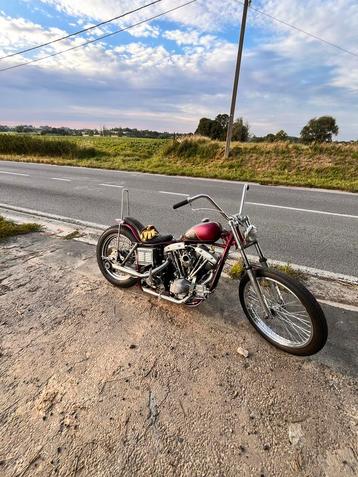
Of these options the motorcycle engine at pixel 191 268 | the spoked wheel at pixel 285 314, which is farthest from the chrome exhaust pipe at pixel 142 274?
the spoked wheel at pixel 285 314

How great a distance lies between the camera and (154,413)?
6.08 ft

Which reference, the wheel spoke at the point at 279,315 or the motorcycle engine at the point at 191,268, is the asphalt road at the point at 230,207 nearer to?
the wheel spoke at the point at 279,315

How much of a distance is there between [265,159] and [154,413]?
546 inches

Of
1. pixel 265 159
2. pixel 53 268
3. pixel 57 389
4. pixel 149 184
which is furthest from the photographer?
pixel 265 159

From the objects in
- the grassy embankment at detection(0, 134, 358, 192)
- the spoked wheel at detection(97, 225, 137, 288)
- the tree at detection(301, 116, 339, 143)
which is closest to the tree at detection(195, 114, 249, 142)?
the tree at detection(301, 116, 339, 143)

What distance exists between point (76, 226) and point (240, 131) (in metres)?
31.4

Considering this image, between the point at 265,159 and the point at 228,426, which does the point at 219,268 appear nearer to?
the point at 228,426

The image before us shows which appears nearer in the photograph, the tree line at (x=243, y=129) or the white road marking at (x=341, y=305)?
the white road marking at (x=341, y=305)

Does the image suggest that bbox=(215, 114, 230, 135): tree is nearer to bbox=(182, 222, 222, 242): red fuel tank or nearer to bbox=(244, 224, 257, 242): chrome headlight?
bbox=(182, 222, 222, 242): red fuel tank

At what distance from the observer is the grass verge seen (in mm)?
4727

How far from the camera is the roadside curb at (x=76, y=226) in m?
3.70

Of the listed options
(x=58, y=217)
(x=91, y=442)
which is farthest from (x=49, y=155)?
(x=91, y=442)

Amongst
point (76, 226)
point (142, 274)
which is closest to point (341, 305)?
point (142, 274)

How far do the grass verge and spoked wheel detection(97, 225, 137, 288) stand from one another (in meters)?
2.18
